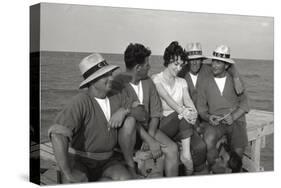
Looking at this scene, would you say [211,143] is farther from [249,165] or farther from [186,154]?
[249,165]

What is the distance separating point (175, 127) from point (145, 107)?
469 millimetres

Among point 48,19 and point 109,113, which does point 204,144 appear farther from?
point 48,19

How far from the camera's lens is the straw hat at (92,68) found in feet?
20.7

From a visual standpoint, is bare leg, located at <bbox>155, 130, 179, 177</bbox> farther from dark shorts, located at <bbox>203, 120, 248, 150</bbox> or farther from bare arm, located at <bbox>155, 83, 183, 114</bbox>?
dark shorts, located at <bbox>203, 120, 248, 150</bbox>

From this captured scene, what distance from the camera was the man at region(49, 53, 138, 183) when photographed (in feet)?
20.3

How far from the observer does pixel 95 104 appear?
6332mm

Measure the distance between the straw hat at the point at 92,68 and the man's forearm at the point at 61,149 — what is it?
62cm

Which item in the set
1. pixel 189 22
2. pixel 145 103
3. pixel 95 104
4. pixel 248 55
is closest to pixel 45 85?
pixel 95 104

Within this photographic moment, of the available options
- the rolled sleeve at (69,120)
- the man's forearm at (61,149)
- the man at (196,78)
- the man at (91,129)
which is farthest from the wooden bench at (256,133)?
the man's forearm at (61,149)

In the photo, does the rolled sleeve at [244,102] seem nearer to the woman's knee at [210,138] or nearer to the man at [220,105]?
the man at [220,105]

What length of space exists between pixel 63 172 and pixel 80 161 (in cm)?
22

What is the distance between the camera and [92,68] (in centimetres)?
635

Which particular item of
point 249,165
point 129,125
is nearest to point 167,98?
point 129,125

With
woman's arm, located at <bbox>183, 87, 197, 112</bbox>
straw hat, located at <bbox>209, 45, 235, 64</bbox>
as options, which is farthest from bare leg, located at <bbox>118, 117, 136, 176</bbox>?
straw hat, located at <bbox>209, 45, 235, 64</bbox>
